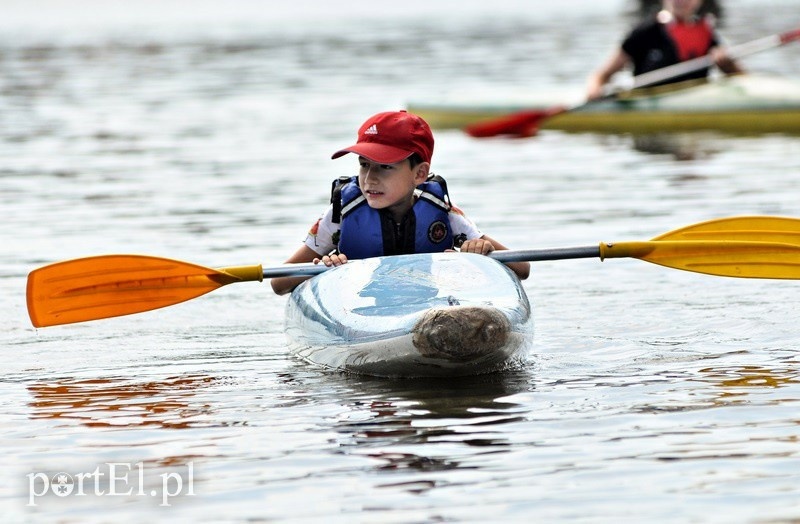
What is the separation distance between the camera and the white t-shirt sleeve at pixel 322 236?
6.32m

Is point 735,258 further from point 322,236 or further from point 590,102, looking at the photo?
point 590,102

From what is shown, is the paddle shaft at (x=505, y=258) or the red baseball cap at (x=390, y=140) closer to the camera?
the red baseball cap at (x=390, y=140)

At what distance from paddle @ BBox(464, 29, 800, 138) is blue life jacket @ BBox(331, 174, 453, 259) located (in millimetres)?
7367

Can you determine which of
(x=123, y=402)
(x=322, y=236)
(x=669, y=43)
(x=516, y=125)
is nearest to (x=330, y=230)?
(x=322, y=236)

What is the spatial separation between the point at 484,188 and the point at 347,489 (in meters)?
7.09

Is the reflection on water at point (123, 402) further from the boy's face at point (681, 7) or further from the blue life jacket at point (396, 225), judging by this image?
the boy's face at point (681, 7)

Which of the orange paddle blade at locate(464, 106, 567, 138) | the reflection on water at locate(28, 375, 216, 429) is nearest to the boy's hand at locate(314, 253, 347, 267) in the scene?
the reflection on water at locate(28, 375, 216, 429)

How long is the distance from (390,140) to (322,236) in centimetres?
57

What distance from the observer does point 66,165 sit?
13172mm

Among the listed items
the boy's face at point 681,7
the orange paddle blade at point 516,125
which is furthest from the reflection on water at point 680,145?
the boy's face at point 681,7

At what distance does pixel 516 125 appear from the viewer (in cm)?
1392

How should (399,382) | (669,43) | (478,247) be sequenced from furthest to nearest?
1. (669,43)
2. (478,247)
3. (399,382)

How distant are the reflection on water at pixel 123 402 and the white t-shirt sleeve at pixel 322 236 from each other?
2.27 ft

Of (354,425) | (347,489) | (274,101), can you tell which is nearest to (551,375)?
(354,425)
